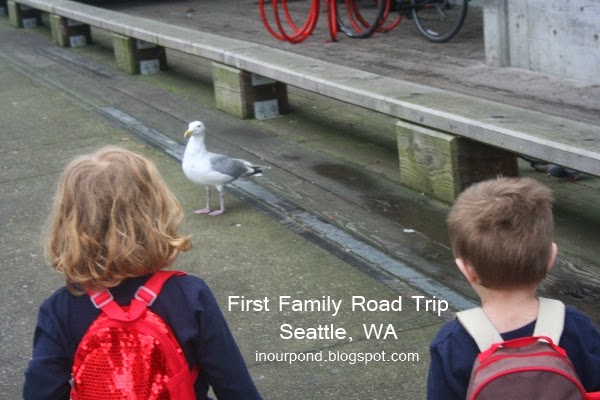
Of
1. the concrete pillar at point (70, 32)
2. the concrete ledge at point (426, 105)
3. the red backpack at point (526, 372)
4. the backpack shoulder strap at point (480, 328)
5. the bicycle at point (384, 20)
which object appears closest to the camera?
the red backpack at point (526, 372)

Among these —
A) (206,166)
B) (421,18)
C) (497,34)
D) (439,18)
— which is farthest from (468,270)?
(421,18)

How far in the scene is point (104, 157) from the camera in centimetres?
253

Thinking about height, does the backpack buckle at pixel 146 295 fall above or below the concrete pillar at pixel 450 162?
above

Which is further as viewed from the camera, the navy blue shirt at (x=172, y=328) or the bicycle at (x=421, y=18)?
the bicycle at (x=421, y=18)

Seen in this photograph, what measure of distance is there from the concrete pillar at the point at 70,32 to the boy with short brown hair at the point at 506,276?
12.9 m

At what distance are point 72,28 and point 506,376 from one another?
1321 cm

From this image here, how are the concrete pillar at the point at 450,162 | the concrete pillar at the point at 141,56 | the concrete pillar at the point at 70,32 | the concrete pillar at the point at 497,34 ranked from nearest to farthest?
the concrete pillar at the point at 450,162 → the concrete pillar at the point at 497,34 → the concrete pillar at the point at 141,56 → the concrete pillar at the point at 70,32

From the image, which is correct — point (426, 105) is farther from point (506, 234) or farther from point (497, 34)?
point (506, 234)

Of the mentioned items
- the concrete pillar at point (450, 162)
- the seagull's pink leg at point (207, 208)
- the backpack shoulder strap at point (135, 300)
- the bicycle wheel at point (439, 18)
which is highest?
the backpack shoulder strap at point (135, 300)

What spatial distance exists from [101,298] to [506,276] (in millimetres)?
928

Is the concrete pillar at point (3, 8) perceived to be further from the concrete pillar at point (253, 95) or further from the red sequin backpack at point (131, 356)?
the red sequin backpack at point (131, 356)

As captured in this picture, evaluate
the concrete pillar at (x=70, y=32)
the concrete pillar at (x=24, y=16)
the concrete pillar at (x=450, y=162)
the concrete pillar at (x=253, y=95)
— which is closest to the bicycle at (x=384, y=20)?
the concrete pillar at (x=253, y=95)

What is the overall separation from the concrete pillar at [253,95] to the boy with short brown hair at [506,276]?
7.05 meters

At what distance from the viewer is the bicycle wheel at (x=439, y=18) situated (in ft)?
32.5
